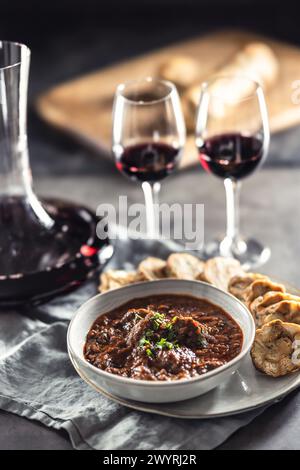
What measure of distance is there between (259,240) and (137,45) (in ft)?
7.01

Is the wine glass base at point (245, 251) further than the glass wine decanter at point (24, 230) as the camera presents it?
Yes

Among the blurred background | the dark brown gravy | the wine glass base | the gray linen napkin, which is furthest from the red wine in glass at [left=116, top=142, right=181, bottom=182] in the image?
the blurred background

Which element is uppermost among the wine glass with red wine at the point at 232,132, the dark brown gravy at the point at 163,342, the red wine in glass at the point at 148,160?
the wine glass with red wine at the point at 232,132

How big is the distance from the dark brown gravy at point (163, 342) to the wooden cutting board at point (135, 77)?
4.40ft

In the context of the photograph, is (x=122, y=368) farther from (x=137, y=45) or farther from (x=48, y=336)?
(x=137, y=45)

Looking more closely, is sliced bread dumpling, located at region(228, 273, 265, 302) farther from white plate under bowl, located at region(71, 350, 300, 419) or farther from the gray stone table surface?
the gray stone table surface

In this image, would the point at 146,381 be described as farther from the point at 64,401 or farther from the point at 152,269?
the point at 152,269

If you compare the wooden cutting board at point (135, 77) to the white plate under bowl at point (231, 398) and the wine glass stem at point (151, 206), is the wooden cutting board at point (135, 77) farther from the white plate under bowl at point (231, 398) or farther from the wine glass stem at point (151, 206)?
the white plate under bowl at point (231, 398)

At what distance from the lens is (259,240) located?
2943 millimetres

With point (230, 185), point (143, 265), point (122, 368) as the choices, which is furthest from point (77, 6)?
point (122, 368)

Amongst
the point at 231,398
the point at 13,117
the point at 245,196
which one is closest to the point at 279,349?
the point at 231,398

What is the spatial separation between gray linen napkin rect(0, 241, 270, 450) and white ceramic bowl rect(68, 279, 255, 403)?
0.08 metres

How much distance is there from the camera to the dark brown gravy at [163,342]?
191 cm

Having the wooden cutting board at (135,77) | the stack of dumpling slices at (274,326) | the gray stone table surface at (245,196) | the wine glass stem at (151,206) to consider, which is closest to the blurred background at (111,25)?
the wooden cutting board at (135,77)
